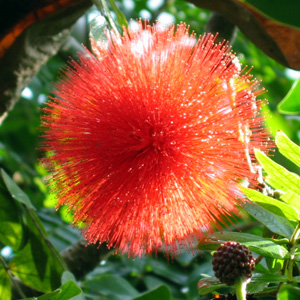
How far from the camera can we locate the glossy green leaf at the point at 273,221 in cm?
141

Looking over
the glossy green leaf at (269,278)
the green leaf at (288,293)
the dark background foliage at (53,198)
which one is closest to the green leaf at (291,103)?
the dark background foliage at (53,198)

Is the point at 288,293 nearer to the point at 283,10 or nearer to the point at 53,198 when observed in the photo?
the point at 283,10

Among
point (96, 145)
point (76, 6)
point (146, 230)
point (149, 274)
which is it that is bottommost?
point (149, 274)

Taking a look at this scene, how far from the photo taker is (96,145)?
1.68 metres

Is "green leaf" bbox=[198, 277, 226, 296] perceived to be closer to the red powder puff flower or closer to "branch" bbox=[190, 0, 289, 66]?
the red powder puff flower

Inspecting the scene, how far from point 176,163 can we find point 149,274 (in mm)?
1186

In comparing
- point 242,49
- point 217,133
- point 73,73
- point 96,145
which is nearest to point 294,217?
point 217,133

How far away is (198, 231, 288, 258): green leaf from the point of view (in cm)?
132

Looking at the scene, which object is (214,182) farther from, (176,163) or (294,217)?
(294,217)

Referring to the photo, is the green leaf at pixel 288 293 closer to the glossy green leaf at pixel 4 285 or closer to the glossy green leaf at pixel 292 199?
the glossy green leaf at pixel 292 199

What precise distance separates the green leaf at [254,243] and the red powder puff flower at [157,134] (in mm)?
186

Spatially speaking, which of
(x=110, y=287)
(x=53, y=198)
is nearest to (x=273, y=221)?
(x=110, y=287)

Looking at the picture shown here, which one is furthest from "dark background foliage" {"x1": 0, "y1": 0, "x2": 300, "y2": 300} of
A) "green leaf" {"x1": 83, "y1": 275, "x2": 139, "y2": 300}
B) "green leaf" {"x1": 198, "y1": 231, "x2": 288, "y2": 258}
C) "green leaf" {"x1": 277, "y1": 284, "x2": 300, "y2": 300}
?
"green leaf" {"x1": 277, "y1": 284, "x2": 300, "y2": 300}

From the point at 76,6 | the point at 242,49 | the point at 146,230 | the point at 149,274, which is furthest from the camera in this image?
the point at 242,49
